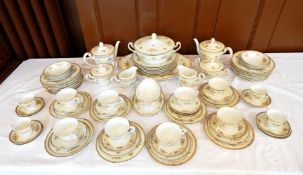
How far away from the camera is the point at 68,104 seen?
76 cm

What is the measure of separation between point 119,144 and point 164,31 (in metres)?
0.62

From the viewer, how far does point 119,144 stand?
632mm

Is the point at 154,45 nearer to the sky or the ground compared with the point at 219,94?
nearer to the sky

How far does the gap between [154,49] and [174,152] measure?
40 centimetres

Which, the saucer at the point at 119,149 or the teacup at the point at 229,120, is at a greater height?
the teacup at the point at 229,120

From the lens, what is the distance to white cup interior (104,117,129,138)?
0.62 meters

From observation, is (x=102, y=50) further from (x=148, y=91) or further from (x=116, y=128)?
(x=116, y=128)

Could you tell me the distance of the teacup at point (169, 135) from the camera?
0.61m

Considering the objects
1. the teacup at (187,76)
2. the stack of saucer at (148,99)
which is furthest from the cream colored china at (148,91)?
the teacup at (187,76)

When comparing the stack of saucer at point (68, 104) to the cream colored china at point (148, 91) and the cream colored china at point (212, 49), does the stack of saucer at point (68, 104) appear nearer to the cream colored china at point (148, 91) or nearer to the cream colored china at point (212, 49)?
the cream colored china at point (148, 91)

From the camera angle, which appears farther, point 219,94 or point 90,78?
point 90,78

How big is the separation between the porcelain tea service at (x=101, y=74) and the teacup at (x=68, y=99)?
10cm

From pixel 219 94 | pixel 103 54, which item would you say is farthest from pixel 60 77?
pixel 219 94

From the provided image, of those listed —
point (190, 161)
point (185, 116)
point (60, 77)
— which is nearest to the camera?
point (190, 161)
